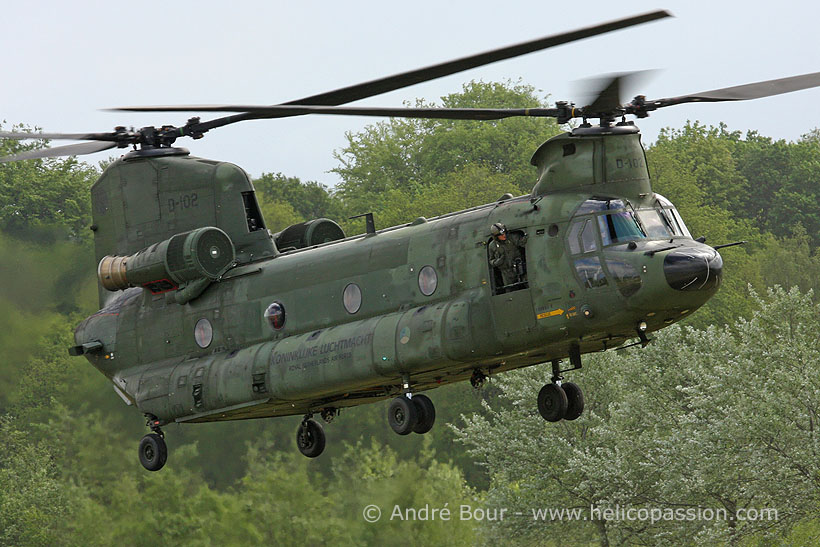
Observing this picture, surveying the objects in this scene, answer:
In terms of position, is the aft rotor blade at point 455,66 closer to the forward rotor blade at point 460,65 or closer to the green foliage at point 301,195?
the forward rotor blade at point 460,65

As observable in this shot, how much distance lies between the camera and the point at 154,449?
28.4 metres

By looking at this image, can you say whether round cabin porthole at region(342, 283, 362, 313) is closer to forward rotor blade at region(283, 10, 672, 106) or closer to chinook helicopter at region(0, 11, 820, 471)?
chinook helicopter at region(0, 11, 820, 471)

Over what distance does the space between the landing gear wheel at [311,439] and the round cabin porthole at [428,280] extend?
4970mm

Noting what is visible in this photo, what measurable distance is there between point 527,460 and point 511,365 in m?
20.2

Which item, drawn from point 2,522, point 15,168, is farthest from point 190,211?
point 15,168

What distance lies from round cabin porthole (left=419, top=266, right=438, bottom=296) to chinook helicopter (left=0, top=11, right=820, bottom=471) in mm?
34

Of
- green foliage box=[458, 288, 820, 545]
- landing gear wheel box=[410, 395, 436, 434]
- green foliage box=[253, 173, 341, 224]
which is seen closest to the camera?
landing gear wheel box=[410, 395, 436, 434]

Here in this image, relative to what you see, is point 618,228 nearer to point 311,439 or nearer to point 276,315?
point 276,315

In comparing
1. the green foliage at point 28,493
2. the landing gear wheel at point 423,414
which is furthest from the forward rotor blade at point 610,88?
the green foliage at point 28,493

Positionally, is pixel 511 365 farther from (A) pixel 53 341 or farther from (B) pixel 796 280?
(B) pixel 796 280

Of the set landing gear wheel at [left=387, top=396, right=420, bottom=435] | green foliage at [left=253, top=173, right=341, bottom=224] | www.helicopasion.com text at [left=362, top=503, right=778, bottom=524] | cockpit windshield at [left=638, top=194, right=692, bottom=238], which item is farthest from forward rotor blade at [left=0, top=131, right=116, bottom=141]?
green foliage at [left=253, top=173, right=341, bottom=224]

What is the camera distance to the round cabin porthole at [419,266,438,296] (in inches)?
953

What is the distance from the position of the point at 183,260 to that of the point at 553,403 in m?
7.91

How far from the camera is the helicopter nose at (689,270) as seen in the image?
21.8 m
